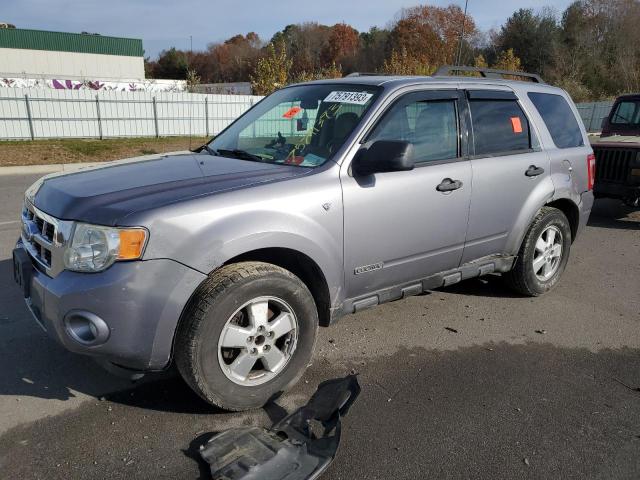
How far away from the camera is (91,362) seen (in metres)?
3.51

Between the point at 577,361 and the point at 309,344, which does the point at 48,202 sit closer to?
the point at 309,344

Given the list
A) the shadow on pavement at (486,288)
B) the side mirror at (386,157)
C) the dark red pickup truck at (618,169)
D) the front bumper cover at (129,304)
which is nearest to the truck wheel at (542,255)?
the shadow on pavement at (486,288)

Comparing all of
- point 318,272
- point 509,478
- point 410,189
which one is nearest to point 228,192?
point 318,272

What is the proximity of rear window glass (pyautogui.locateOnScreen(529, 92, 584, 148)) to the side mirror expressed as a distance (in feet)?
6.94

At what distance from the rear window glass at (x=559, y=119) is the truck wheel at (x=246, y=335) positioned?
9.81 ft

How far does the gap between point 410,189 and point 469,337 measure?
4.37 ft

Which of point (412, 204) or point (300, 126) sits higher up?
point (300, 126)

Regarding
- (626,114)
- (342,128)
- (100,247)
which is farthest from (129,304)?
(626,114)

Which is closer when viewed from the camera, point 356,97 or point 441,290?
point 356,97

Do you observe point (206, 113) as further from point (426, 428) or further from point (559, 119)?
point (426, 428)

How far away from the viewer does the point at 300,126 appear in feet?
12.1

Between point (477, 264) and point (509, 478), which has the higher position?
point (477, 264)

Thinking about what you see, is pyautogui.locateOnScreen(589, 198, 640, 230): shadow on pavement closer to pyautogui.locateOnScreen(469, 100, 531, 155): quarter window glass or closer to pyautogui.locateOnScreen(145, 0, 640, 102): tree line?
pyautogui.locateOnScreen(469, 100, 531, 155): quarter window glass

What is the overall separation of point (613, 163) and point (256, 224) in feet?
23.0
